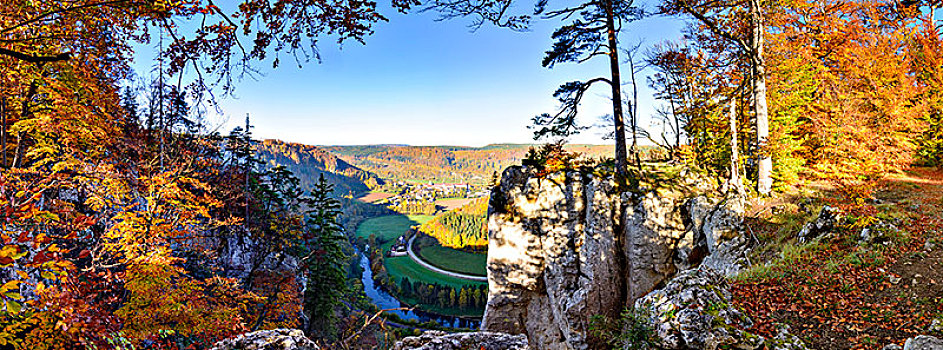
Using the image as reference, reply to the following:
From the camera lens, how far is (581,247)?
10383 mm

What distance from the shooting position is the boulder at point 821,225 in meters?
6.39

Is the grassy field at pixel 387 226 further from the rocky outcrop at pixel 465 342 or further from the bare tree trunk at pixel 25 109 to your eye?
the rocky outcrop at pixel 465 342

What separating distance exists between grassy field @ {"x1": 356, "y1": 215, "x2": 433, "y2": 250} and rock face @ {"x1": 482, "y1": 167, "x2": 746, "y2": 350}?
86.2 metres

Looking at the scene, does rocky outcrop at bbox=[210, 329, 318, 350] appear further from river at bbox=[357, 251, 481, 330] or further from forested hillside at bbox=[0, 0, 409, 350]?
river at bbox=[357, 251, 481, 330]

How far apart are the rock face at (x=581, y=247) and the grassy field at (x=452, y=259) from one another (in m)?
64.0

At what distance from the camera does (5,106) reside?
22.5 ft

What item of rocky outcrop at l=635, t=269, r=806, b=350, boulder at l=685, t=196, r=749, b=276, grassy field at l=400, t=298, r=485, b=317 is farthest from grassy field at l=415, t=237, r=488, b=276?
rocky outcrop at l=635, t=269, r=806, b=350

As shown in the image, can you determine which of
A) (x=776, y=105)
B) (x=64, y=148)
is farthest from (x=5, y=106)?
(x=776, y=105)

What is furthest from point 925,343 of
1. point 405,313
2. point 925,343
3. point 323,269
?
point 405,313

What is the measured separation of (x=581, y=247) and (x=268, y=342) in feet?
28.3

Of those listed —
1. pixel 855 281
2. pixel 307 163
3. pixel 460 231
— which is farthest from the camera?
pixel 307 163

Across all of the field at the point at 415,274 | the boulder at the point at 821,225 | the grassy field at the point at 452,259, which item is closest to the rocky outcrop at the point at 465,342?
the boulder at the point at 821,225

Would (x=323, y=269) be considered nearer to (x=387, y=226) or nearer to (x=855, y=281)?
(x=855, y=281)

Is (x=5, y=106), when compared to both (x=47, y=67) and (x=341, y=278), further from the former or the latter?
(x=341, y=278)
